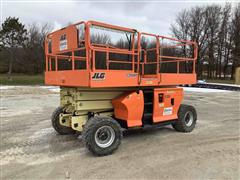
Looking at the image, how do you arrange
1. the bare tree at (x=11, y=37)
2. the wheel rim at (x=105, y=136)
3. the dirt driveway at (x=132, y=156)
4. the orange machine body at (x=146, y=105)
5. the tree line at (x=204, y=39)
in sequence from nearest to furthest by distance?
the dirt driveway at (x=132, y=156) → the wheel rim at (x=105, y=136) → the orange machine body at (x=146, y=105) → the bare tree at (x=11, y=37) → the tree line at (x=204, y=39)

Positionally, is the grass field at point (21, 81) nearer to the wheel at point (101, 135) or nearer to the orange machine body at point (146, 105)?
the orange machine body at point (146, 105)

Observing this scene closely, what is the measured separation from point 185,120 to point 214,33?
32.9 m

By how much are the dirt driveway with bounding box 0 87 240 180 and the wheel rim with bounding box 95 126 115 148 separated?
26cm

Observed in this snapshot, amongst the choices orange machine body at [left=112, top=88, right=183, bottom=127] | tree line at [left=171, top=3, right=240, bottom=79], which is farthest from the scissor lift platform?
tree line at [left=171, top=3, right=240, bottom=79]

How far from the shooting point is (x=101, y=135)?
4.20 meters

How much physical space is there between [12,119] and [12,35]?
84.8 feet

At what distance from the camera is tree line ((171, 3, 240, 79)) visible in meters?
34.1

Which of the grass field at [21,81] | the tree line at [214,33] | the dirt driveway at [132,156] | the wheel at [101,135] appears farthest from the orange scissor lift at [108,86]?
the tree line at [214,33]

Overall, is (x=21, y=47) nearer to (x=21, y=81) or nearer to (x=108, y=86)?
Answer: (x=21, y=81)

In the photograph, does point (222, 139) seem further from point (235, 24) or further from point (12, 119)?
point (235, 24)

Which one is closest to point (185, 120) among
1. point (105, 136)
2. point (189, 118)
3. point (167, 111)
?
point (189, 118)

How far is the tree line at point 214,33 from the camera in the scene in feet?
112

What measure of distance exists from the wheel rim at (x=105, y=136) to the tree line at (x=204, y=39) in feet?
95.5

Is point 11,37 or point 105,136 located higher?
point 11,37
